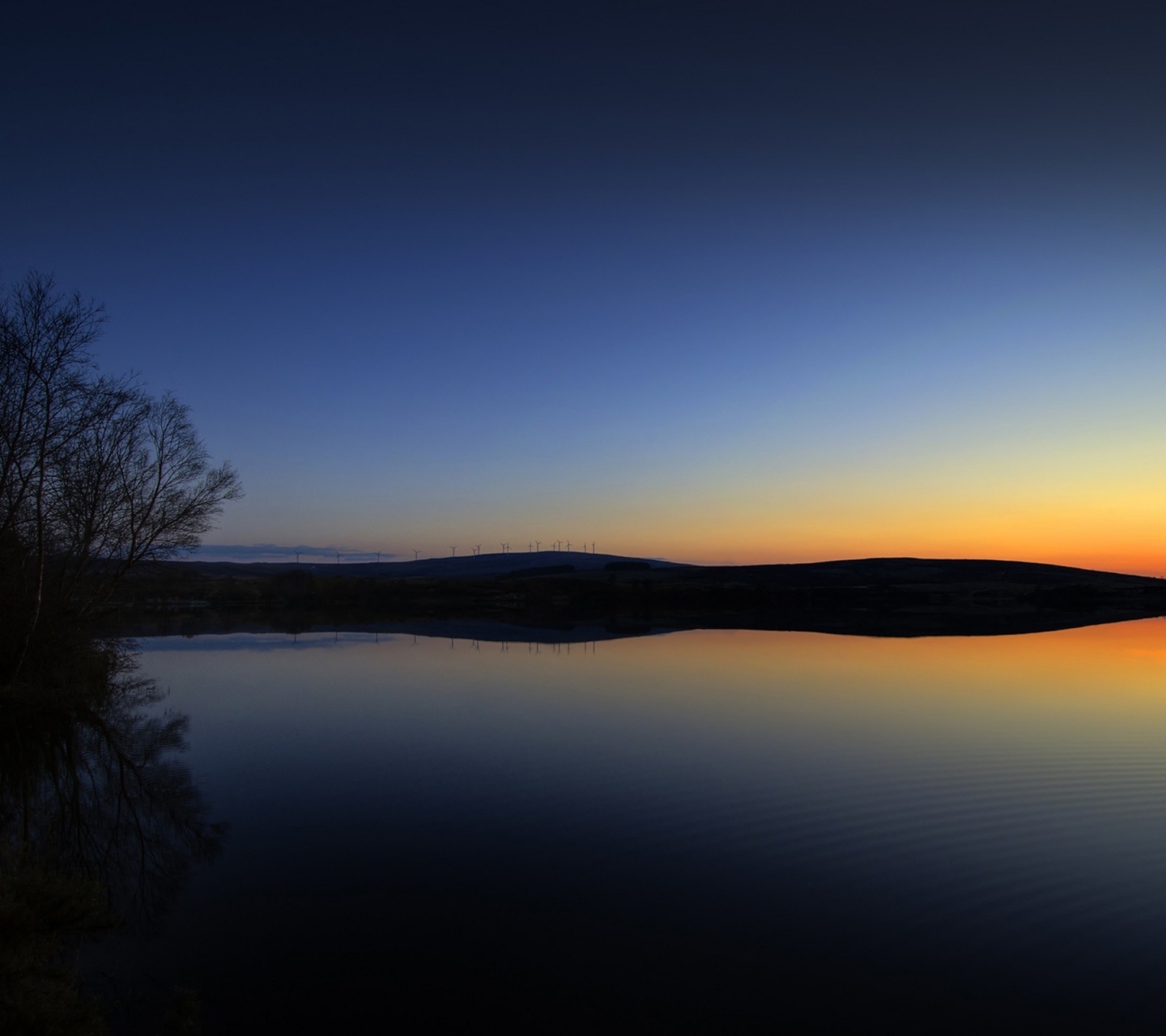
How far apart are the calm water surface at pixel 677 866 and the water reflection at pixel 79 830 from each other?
1.28 ft

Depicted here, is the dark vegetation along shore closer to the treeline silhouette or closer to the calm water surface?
the treeline silhouette

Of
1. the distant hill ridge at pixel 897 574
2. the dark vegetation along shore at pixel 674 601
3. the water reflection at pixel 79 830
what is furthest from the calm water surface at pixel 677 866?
the distant hill ridge at pixel 897 574

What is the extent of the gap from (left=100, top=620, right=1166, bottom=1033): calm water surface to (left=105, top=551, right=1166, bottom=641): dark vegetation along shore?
47.2 ft

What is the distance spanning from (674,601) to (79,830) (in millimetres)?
63508

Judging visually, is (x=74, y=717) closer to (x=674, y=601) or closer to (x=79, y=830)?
(x=79, y=830)

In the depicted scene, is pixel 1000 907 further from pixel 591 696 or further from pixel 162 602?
pixel 162 602

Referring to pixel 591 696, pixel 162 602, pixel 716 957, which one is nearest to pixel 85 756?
pixel 591 696

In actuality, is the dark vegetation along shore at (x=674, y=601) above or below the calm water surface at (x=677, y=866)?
above

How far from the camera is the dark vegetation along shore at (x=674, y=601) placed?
43.6 metres

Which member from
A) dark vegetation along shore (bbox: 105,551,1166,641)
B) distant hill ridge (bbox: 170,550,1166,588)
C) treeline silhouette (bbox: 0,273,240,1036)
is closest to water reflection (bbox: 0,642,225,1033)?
treeline silhouette (bbox: 0,273,240,1036)

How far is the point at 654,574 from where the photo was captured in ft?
383

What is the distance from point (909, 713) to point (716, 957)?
11.6 metres

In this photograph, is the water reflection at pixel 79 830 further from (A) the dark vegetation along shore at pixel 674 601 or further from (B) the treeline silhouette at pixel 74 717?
(A) the dark vegetation along shore at pixel 674 601

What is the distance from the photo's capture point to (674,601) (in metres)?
70.8
